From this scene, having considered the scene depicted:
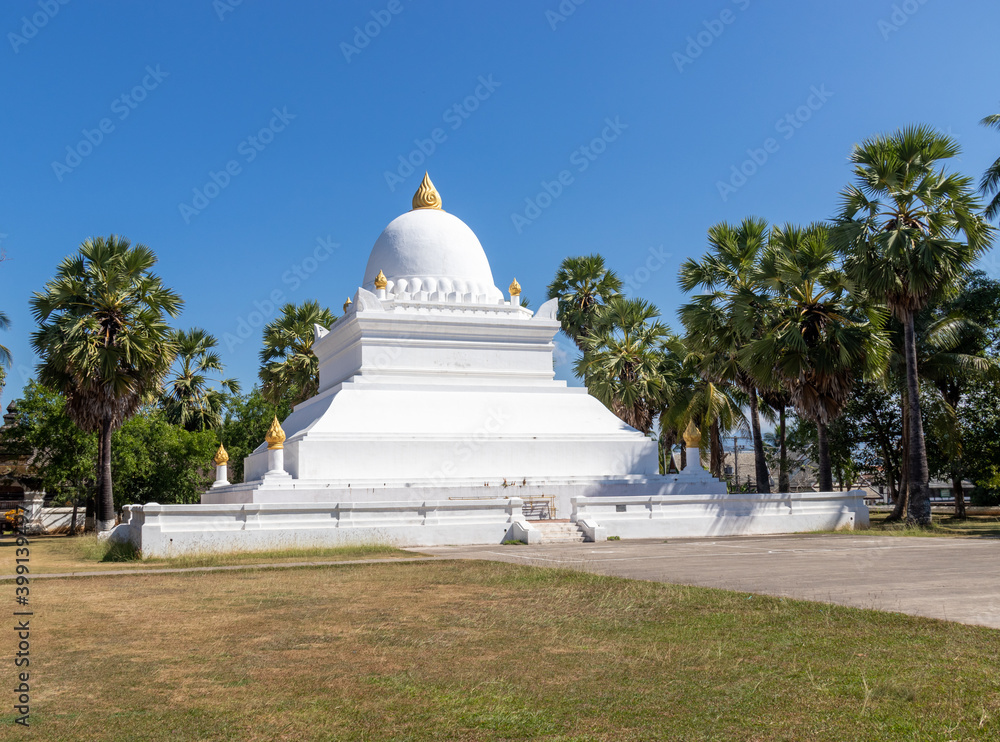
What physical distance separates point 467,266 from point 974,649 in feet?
86.4

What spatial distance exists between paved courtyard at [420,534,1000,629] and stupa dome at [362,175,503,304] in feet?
44.1

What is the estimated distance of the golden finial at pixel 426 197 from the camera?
34125 mm

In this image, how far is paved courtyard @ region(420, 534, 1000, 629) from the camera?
9.60m

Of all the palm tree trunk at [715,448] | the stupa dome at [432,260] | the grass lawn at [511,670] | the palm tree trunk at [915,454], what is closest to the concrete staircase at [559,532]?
the palm tree trunk at [915,454]

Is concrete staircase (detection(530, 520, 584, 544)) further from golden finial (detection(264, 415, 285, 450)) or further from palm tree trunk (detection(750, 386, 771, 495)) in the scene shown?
palm tree trunk (detection(750, 386, 771, 495))

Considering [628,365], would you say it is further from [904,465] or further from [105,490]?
[105,490]

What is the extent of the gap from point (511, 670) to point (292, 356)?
3488 cm

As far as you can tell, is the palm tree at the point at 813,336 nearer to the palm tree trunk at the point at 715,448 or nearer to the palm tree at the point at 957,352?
the palm tree at the point at 957,352

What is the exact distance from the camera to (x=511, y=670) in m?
6.65

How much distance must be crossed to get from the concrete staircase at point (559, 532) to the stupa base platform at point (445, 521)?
282 mm

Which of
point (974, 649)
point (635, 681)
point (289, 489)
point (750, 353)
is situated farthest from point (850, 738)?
point (750, 353)

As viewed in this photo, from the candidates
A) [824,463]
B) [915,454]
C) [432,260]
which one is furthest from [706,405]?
[432,260]

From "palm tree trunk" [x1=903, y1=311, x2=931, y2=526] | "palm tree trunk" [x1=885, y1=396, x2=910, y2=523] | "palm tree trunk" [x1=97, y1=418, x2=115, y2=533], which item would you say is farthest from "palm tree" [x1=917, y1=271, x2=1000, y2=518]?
"palm tree trunk" [x1=97, y1=418, x2=115, y2=533]

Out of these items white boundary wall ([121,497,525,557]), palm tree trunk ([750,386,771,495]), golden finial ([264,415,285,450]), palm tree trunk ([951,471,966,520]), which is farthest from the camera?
palm tree trunk ([951,471,966,520])
